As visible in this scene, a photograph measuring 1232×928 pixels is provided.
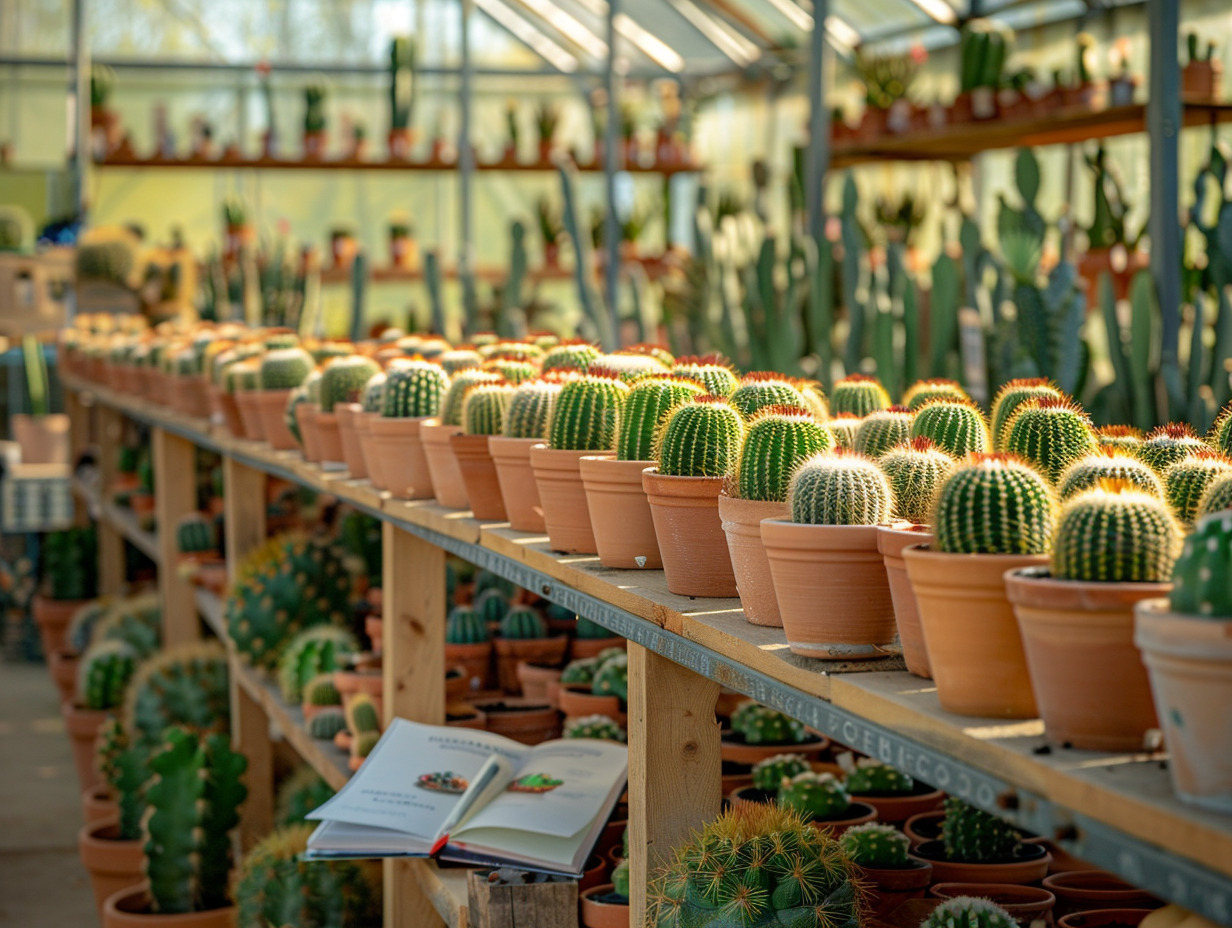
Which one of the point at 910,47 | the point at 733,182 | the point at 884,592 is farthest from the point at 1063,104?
the point at 733,182

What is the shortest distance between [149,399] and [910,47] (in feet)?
17.3

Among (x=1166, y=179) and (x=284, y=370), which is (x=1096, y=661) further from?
(x=1166, y=179)

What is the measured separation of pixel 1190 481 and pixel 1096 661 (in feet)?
1.00

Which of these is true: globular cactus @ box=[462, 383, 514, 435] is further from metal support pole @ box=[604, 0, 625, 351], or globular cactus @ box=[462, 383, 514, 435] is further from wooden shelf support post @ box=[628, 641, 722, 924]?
metal support pole @ box=[604, 0, 625, 351]

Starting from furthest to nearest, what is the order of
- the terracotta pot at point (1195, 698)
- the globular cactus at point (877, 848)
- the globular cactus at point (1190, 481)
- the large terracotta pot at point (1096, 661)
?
the globular cactus at point (877, 848) → the globular cactus at point (1190, 481) → the large terracotta pot at point (1096, 661) → the terracotta pot at point (1195, 698)

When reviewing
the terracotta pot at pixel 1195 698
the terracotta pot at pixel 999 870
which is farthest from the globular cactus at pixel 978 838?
the terracotta pot at pixel 1195 698

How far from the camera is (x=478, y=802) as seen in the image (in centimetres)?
195

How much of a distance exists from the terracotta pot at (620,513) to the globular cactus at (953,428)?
0.29m

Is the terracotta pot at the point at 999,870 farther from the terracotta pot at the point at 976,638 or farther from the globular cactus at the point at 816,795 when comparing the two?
the terracotta pot at the point at 976,638

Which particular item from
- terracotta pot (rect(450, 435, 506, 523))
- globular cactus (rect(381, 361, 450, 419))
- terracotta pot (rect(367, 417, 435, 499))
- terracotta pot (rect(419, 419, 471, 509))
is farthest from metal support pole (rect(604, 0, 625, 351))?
terracotta pot (rect(450, 435, 506, 523))

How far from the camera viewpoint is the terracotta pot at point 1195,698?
2.58 ft

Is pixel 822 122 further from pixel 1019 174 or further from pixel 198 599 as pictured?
pixel 198 599

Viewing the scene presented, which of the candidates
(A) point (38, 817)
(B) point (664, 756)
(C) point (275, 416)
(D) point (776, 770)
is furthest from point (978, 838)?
(A) point (38, 817)

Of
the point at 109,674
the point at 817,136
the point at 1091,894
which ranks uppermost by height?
the point at 817,136
